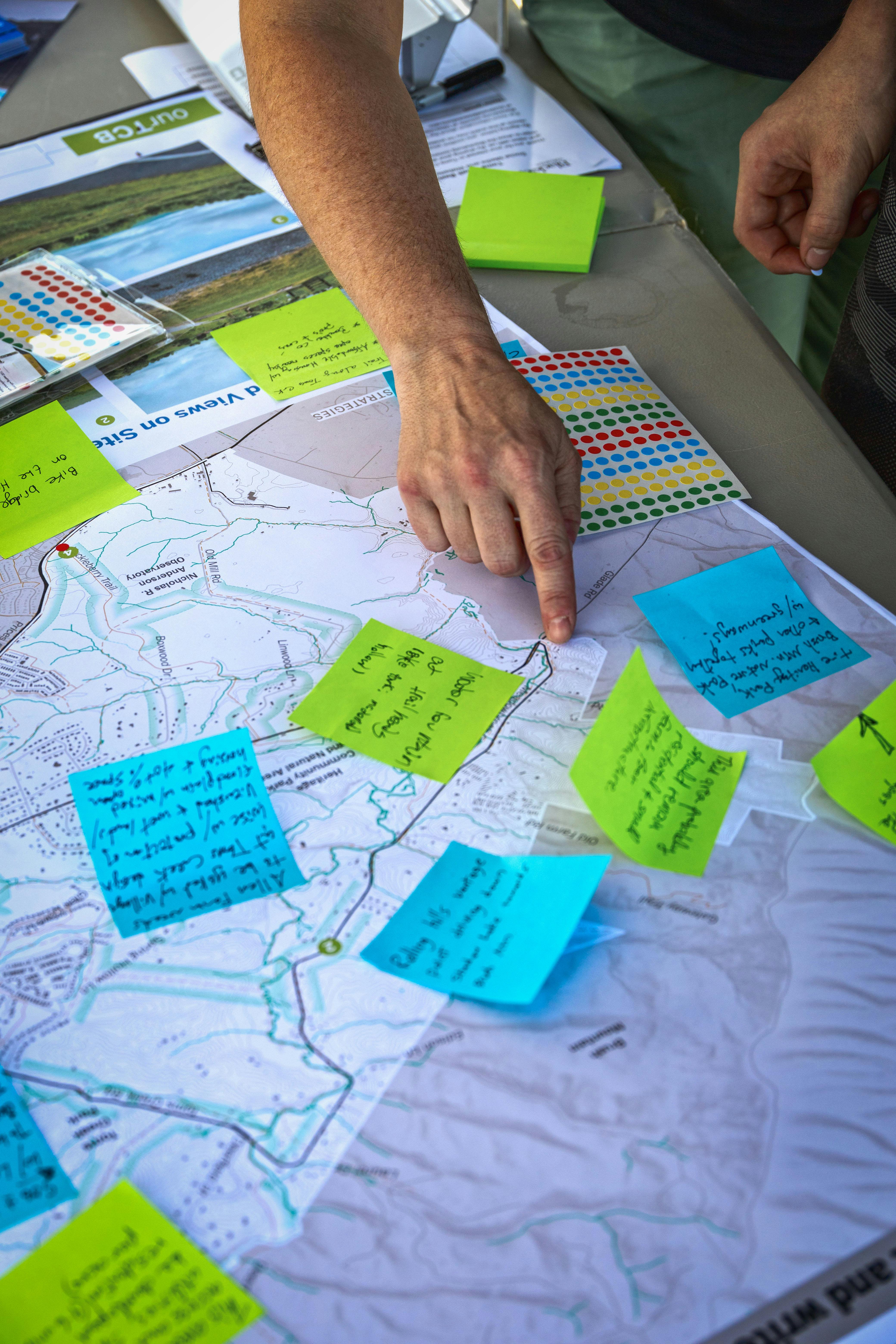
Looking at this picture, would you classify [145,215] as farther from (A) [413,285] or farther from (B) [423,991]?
(B) [423,991]

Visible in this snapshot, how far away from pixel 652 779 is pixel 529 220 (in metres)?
0.77

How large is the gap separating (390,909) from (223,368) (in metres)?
0.63

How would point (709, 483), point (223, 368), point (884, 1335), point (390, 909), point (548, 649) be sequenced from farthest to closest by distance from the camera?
1. point (223, 368)
2. point (709, 483)
3. point (548, 649)
4. point (390, 909)
5. point (884, 1335)

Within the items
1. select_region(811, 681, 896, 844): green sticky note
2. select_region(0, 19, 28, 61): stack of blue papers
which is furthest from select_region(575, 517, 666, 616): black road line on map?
select_region(0, 19, 28, 61): stack of blue papers

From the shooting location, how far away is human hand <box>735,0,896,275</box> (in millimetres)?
935

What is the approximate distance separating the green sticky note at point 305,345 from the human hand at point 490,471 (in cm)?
19

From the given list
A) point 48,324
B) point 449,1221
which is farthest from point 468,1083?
point 48,324

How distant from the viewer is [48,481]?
882mm

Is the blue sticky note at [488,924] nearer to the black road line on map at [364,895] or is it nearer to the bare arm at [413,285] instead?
the black road line on map at [364,895]

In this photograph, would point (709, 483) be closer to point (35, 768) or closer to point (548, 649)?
point (548, 649)

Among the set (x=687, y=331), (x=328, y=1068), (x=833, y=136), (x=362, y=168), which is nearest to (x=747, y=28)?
(x=833, y=136)

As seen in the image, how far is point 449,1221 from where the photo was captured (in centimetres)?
→ 49

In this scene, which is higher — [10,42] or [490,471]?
[10,42]

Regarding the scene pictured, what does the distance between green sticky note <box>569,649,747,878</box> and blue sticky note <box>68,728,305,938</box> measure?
216mm
